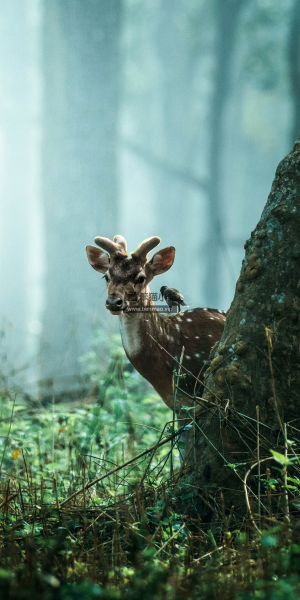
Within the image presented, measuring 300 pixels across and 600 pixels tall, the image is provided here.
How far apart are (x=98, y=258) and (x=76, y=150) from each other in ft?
25.5

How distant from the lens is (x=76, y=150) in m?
11.0

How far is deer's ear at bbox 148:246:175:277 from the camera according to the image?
149 inches

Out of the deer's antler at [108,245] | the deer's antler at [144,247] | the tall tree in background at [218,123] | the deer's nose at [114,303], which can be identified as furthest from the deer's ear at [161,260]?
the tall tree in background at [218,123]

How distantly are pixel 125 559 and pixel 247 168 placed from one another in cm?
1425

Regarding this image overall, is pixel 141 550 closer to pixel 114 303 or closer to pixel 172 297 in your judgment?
pixel 114 303

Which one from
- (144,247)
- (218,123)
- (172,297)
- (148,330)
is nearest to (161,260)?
(144,247)

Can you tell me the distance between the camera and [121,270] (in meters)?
3.55

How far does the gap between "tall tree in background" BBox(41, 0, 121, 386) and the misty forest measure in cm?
5

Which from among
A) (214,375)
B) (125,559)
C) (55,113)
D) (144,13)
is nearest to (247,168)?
(144,13)

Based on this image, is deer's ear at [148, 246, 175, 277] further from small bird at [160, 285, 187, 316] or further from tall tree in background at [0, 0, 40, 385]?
tall tree in background at [0, 0, 40, 385]

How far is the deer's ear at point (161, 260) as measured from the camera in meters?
3.79

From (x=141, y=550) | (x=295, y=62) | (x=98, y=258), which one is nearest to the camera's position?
(x=141, y=550)

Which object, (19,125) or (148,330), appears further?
(19,125)

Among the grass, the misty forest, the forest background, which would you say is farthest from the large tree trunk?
the forest background
